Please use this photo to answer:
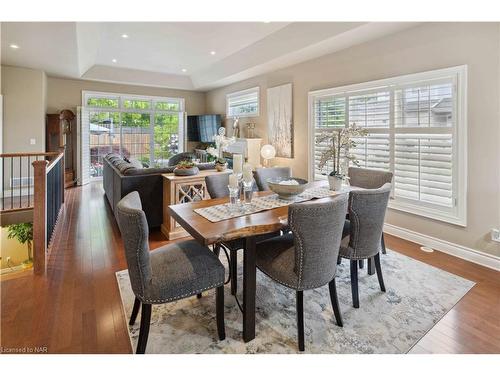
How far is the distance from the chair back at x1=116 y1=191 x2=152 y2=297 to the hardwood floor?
53 cm

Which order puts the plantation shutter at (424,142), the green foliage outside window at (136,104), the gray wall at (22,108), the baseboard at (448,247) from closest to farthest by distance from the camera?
1. the baseboard at (448,247)
2. the plantation shutter at (424,142)
3. the gray wall at (22,108)
4. the green foliage outside window at (136,104)

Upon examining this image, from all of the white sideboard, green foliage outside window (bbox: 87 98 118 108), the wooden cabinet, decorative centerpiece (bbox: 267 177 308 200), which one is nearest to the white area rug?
decorative centerpiece (bbox: 267 177 308 200)

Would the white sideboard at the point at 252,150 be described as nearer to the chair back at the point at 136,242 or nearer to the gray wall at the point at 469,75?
the gray wall at the point at 469,75

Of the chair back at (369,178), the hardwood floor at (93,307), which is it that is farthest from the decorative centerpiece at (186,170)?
the chair back at (369,178)

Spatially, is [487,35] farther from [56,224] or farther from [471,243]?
[56,224]

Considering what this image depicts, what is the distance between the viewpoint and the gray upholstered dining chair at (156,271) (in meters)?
1.59

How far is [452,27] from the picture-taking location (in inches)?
124

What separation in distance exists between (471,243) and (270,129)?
4.11 metres

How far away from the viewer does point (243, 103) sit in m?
7.28

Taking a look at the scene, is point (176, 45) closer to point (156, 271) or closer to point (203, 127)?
point (203, 127)

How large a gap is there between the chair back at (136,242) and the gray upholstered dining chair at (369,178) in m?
2.26

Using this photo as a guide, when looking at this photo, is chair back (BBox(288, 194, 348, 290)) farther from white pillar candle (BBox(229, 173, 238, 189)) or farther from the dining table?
white pillar candle (BBox(229, 173, 238, 189))

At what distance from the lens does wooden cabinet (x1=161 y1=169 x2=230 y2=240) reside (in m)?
3.72

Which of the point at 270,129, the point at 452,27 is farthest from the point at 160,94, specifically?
the point at 452,27
